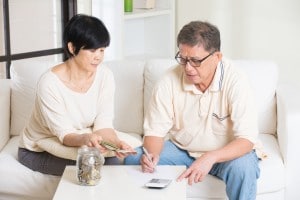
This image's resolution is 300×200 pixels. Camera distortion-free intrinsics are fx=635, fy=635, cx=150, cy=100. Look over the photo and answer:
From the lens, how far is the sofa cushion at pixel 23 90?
314cm

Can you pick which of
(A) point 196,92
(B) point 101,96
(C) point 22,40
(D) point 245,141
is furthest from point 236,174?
(C) point 22,40

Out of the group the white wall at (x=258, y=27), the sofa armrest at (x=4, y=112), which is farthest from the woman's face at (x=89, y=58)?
the white wall at (x=258, y=27)

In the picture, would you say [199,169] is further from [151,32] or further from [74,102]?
[151,32]

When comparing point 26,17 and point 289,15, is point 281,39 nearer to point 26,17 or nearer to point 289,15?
point 289,15

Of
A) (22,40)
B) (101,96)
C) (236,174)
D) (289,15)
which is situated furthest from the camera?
(289,15)

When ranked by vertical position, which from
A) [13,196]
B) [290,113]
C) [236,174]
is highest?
[290,113]

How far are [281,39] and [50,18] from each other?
1.63m

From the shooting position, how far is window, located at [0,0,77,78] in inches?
145

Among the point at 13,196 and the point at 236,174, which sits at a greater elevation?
the point at 236,174

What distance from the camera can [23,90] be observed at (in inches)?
124

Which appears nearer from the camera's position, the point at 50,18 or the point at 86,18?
the point at 86,18

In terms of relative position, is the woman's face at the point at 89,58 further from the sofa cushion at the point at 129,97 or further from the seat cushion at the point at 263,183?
the seat cushion at the point at 263,183

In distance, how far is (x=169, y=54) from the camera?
4605 mm

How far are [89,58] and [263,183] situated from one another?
90 cm
